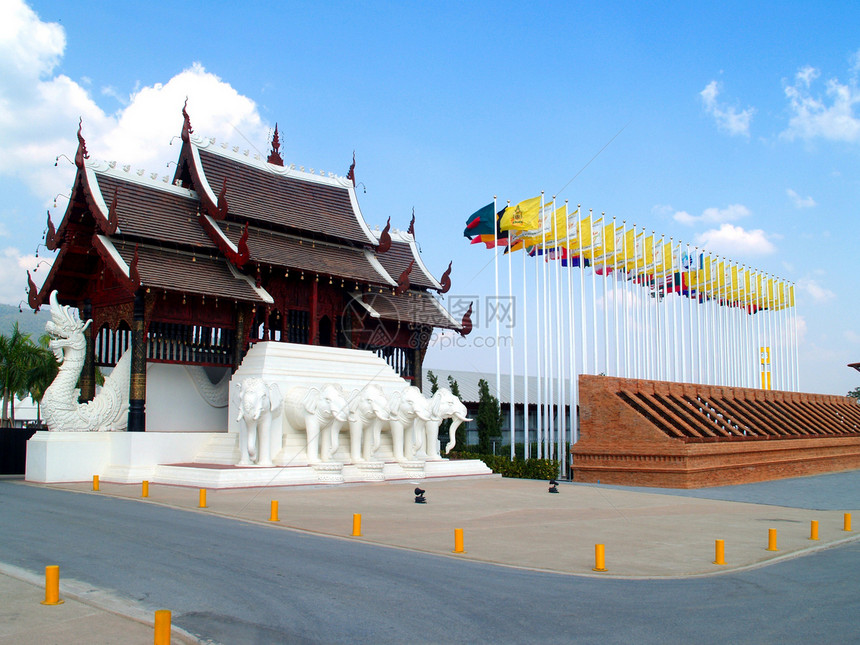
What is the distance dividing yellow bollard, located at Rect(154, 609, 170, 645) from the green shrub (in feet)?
66.0

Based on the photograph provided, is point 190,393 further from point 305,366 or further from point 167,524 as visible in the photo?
point 167,524

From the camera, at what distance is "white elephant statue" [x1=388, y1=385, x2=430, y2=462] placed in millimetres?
23703

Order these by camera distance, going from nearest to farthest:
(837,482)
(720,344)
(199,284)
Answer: (199,284) < (837,482) < (720,344)

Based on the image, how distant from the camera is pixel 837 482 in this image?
26.3m

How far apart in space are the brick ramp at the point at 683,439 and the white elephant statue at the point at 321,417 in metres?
7.71

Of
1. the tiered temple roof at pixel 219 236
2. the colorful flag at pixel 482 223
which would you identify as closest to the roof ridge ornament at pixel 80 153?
the tiered temple roof at pixel 219 236

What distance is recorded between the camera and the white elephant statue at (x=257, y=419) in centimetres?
2030

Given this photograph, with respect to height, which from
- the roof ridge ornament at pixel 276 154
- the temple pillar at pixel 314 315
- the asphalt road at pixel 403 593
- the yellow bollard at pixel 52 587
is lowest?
the asphalt road at pixel 403 593

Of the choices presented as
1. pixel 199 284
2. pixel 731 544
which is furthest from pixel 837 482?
pixel 199 284

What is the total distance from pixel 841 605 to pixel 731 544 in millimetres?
3997

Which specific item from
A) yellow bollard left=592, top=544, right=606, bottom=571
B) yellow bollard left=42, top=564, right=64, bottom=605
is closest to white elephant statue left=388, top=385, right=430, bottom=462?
yellow bollard left=592, top=544, right=606, bottom=571

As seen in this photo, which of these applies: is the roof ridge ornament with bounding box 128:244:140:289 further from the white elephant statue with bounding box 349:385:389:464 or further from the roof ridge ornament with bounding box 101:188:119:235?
the white elephant statue with bounding box 349:385:389:464

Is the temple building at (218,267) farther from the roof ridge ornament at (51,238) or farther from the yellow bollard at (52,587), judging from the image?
the yellow bollard at (52,587)

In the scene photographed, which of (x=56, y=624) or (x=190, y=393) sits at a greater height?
(x=190, y=393)
